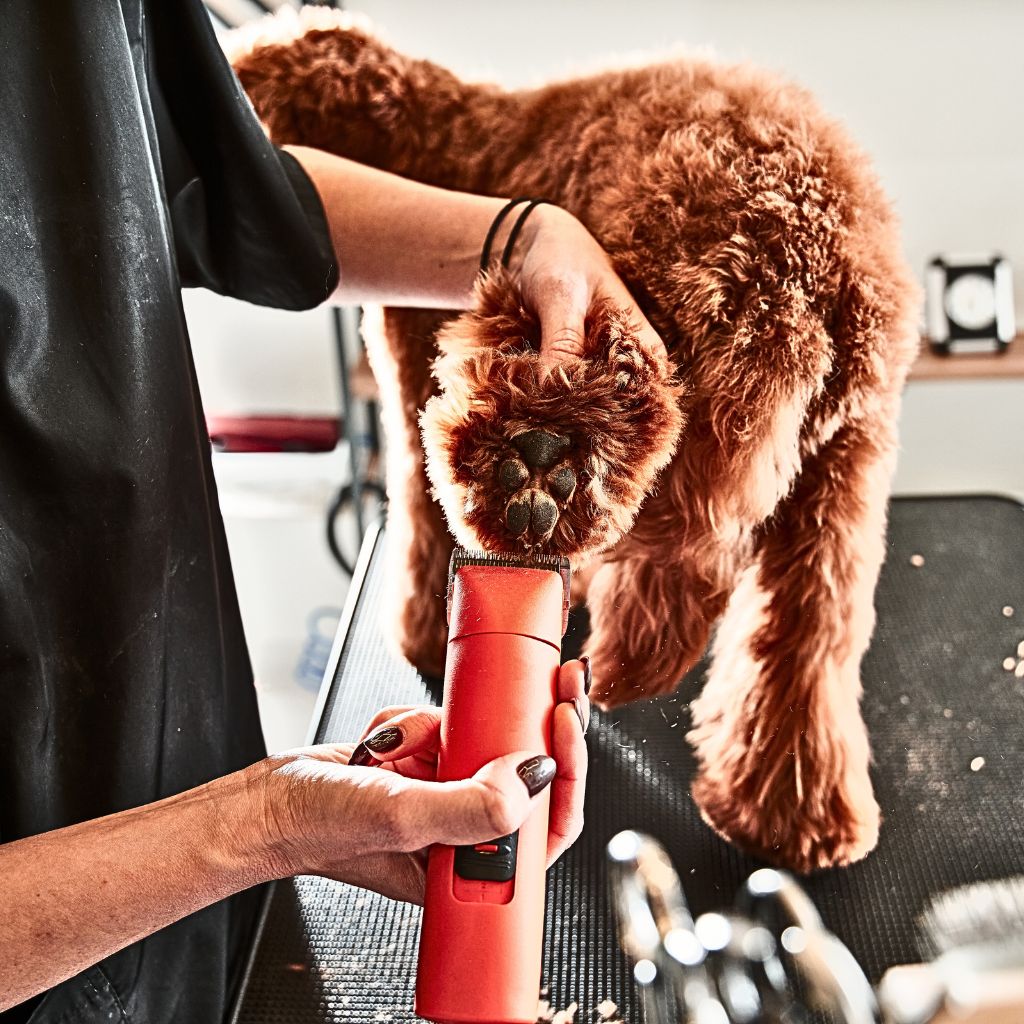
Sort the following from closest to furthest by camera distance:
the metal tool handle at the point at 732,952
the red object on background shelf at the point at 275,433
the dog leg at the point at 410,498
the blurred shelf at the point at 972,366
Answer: the metal tool handle at the point at 732,952
the dog leg at the point at 410,498
the blurred shelf at the point at 972,366
the red object on background shelf at the point at 275,433

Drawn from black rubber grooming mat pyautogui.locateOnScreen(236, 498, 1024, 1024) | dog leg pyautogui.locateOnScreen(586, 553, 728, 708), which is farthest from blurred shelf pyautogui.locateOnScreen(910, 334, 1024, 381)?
dog leg pyautogui.locateOnScreen(586, 553, 728, 708)

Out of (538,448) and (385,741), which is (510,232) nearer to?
(538,448)

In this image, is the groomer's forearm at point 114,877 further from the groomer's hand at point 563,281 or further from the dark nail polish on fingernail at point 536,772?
the groomer's hand at point 563,281

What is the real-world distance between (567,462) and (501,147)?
0.35 metres

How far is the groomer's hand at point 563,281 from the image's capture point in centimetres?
48

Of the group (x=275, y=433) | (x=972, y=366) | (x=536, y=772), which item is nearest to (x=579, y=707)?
(x=536, y=772)

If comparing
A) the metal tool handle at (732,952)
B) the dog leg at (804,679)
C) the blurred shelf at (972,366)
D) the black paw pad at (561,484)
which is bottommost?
the metal tool handle at (732,952)

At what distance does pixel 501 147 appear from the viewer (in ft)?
2.22

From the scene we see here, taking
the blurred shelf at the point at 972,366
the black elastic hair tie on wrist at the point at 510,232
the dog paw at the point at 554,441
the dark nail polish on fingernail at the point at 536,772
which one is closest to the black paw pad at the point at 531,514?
the dog paw at the point at 554,441

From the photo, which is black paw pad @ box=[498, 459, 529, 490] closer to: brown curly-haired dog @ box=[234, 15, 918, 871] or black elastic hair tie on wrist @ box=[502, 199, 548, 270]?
brown curly-haired dog @ box=[234, 15, 918, 871]

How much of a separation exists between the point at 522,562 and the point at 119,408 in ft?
0.83

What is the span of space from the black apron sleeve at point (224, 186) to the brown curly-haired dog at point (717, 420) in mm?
121

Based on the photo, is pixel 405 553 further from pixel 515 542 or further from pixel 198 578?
pixel 515 542

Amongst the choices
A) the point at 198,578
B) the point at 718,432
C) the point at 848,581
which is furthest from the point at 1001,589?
the point at 198,578
